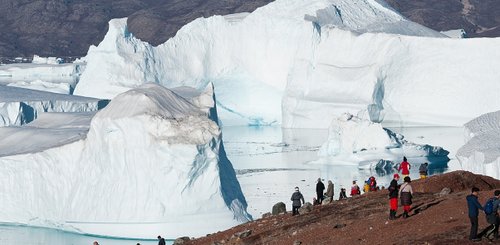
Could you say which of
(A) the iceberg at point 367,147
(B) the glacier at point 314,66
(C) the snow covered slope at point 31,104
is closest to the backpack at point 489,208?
(A) the iceberg at point 367,147

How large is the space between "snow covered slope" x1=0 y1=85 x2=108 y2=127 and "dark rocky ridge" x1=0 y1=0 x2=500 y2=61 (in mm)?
61603

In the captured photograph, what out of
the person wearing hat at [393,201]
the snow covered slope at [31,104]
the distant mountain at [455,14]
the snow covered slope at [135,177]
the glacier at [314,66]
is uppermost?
the distant mountain at [455,14]

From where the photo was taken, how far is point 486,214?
12.9 metres

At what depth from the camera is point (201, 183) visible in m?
23.8

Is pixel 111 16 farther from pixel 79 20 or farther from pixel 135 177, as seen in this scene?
pixel 135 177

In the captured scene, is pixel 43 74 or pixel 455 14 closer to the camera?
pixel 43 74

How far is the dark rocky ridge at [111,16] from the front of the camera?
364 ft

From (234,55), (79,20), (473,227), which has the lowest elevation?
(473,227)

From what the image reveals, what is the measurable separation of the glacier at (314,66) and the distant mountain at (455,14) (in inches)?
2186

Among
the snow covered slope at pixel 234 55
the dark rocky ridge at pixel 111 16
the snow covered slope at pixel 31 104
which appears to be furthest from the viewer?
the dark rocky ridge at pixel 111 16

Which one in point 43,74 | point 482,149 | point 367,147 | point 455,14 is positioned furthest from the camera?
point 455,14

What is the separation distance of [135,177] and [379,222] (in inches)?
400

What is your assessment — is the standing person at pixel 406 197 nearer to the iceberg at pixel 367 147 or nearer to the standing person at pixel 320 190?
the standing person at pixel 320 190

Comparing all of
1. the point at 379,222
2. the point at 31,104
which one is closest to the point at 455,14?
the point at 31,104
